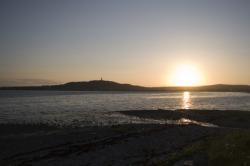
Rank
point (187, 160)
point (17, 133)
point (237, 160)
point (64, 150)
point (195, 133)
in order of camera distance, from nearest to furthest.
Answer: point (237, 160) < point (187, 160) < point (64, 150) < point (195, 133) < point (17, 133)

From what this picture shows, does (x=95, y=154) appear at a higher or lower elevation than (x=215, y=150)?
lower

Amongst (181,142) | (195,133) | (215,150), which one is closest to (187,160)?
(215,150)

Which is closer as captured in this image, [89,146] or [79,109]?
[89,146]

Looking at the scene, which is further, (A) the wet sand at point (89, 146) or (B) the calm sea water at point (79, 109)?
(B) the calm sea water at point (79, 109)

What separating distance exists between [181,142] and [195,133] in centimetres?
629

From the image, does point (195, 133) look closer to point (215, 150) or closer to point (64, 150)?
point (64, 150)

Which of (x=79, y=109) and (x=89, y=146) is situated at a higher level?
(x=79, y=109)

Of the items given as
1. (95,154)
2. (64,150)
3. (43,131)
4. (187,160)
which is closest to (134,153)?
(95,154)

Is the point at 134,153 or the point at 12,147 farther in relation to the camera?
the point at 12,147

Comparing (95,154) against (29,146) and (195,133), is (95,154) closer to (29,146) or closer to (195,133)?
(29,146)

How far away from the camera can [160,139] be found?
96.7ft

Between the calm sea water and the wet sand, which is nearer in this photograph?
the wet sand

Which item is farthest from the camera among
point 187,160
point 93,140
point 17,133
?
point 17,133

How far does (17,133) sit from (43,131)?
9.91 ft
